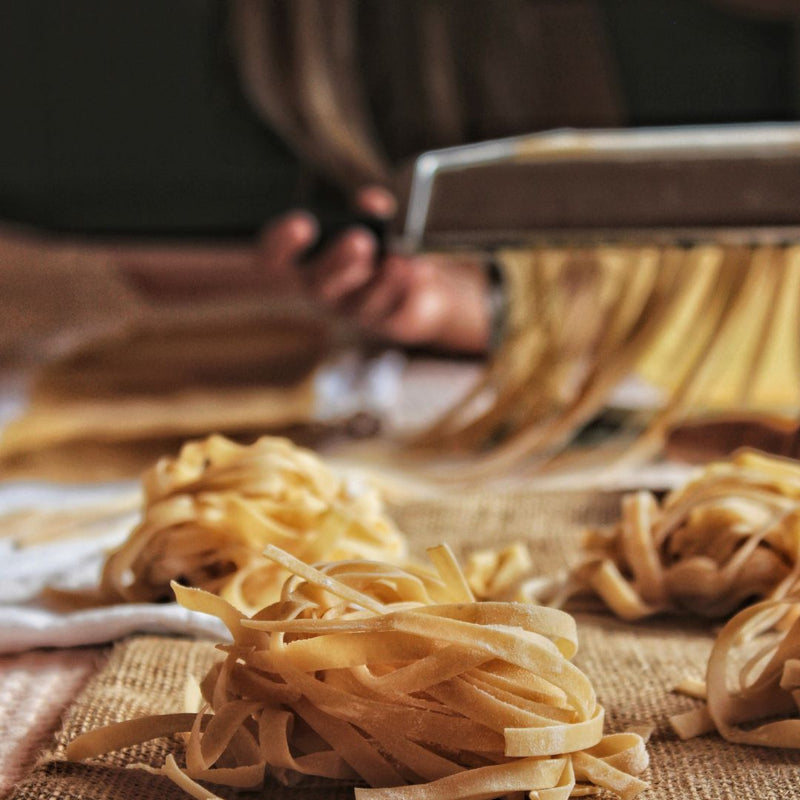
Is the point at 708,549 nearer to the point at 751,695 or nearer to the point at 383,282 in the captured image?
the point at 751,695

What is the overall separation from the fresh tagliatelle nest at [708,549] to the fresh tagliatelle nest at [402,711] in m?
0.17

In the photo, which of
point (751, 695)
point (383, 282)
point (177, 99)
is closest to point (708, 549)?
point (751, 695)

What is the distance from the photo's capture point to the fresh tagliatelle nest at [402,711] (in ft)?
1.35

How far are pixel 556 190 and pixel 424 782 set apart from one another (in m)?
0.59

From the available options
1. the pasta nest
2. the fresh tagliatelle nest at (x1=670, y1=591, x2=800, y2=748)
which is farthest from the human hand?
the fresh tagliatelle nest at (x1=670, y1=591, x2=800, y2=748)

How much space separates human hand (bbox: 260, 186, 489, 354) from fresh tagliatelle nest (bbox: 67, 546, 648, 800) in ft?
1.63

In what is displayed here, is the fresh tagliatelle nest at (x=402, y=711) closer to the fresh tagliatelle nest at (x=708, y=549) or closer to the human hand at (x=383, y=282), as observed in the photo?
the fresh tagliatelle nest at (x=708, y=549)

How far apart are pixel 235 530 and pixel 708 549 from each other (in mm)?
255

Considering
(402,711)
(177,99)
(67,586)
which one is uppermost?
(402,711)

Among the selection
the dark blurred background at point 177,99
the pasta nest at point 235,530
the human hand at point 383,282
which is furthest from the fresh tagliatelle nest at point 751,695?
the dark blurred background at point 177,99

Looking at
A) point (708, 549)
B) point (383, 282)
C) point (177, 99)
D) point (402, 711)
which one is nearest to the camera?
point (402, 711)

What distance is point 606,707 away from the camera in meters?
0.50

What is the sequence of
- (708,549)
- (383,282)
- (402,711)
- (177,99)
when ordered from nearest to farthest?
(402,711) < (708,549) < (383,282) < (177,99)

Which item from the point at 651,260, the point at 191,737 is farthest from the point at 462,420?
the point at 191,737
